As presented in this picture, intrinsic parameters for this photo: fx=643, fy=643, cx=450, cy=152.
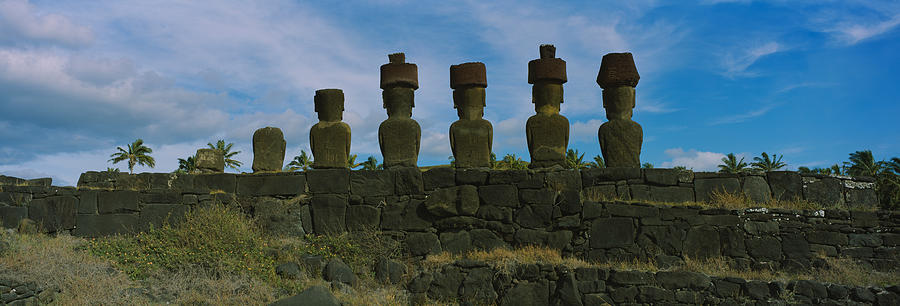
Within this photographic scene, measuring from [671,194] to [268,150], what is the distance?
24.8 feet

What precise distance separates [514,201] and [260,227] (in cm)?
465

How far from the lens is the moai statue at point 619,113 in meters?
11.4

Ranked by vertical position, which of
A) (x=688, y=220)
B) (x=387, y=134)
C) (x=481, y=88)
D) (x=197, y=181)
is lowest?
(x=688, y=220)

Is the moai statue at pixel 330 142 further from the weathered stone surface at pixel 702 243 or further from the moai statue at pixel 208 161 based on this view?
the weathered stone surface at pixel 702 243

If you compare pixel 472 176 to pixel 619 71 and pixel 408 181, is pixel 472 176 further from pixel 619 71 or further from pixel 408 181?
pixel 619 71

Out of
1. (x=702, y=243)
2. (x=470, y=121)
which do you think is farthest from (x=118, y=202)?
(x=702, y=243)

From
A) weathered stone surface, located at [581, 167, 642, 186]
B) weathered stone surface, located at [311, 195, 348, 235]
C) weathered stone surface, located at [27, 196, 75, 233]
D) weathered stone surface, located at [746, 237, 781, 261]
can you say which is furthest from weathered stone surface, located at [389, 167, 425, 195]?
weathered stone surface, located at [27, 196, 75, 233]

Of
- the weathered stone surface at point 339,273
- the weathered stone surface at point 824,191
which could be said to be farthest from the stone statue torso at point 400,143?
the weathered stone surface at point 824,191

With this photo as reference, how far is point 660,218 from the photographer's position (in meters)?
10.4

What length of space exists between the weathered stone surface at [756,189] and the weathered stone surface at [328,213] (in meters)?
7.00

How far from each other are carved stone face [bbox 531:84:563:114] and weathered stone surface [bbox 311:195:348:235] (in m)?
3.96

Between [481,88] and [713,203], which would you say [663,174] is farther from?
[481,88]

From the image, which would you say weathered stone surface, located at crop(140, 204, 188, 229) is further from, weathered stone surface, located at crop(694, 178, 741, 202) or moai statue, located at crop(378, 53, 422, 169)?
weathered stone surface, located at crop(694, 178, 741, 202)

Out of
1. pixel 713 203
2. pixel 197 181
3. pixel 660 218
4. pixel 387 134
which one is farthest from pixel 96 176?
pixel 713 203
